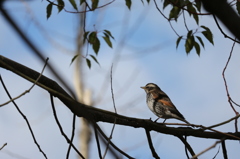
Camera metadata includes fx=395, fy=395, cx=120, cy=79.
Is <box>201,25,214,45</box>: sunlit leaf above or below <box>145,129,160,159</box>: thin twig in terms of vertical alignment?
above

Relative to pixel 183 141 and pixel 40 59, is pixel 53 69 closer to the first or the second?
pixel 40 59

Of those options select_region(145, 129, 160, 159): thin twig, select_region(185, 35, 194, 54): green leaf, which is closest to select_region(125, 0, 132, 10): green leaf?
select_region(185, 35, 194, 54): green leaf

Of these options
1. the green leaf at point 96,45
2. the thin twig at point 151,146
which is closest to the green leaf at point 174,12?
the green leaf at point 96,45

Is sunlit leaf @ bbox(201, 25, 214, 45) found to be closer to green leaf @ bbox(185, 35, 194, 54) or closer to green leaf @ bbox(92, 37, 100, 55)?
green leaf @ bbox(185, 35, 194, 54)

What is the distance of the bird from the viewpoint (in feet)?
18.9

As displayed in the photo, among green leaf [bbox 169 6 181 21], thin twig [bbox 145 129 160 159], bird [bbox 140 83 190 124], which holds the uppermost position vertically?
bird [bbox 140 83 190 124]

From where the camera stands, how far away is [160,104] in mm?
6062

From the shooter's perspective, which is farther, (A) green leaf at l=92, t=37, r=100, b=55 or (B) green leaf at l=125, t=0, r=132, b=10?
(A) green leaf at l=92, t=37, r=100, b=55

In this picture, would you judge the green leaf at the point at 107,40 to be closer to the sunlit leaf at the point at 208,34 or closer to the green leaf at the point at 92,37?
the green leaf at the point at 92,37

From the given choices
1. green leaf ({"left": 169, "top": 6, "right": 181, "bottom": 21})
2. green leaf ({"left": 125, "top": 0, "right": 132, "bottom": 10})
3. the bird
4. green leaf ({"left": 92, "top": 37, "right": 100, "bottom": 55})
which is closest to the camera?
green leaf ({"left": 169, "top": 6, "right": 181, "bottom": 21})

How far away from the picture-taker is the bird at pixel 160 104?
18.9 feet

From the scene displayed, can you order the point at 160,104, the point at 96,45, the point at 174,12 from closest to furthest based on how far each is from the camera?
the point at 174,12 → the point at 96,45 → the point at 160,104

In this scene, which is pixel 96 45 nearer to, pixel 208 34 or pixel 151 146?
pixel 208 34

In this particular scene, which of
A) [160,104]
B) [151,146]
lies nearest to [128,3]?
[151,146]
